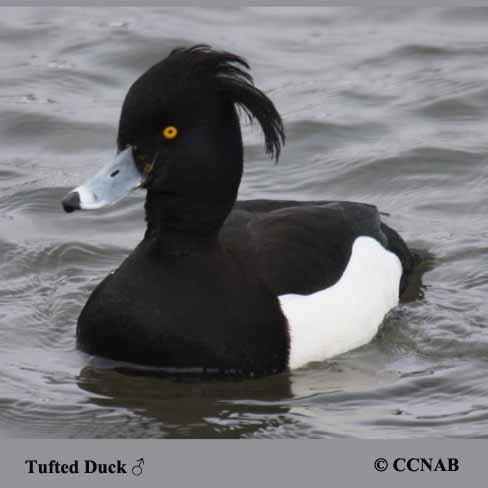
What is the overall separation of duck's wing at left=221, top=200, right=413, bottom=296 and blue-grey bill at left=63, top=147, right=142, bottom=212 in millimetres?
761

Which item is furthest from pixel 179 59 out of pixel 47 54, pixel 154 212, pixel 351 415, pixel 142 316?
pixel 47 54

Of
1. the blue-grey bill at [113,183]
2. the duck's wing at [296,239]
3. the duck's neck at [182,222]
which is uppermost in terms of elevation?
the blue-grey bill at [113,183]

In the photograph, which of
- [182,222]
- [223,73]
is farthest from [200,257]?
[223,73]

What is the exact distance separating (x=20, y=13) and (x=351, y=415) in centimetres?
780

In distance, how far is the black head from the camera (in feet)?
22.4

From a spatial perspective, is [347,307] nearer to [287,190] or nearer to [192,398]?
[192,398]

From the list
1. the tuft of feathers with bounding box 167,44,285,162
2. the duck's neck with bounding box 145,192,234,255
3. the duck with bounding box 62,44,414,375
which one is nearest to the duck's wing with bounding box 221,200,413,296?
the duck with bounding box 62,44,414,375

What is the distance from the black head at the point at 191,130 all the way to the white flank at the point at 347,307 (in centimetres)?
65

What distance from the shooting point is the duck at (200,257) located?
22.6ft

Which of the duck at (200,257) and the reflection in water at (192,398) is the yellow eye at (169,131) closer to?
the duck at (200,257)

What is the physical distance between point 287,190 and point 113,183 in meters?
3.39

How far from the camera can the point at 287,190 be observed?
400 inches

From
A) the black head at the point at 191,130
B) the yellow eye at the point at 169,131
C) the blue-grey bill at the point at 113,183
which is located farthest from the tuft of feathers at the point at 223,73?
the blue-grey bill at the point at 113,183

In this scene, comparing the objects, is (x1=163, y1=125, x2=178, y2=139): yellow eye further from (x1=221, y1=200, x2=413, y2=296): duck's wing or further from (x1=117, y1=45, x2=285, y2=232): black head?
(x1=221, y1=200, x2=413, y2=296): duck's wing
